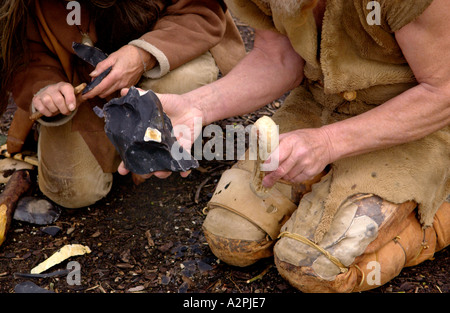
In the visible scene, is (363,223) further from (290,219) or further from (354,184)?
(290,219)

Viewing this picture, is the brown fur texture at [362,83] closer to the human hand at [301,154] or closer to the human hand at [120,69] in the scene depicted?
the human hand at [301,154]

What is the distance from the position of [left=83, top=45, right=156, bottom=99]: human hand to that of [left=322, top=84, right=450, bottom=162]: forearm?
1.08 m

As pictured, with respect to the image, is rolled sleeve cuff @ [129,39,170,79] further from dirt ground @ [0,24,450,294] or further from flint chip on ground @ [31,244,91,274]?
flint chip on ground @ [31,244,91,274]

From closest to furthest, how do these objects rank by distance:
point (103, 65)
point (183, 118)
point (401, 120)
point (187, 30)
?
point (401, 120), point (183, 118), point (103, 65), point (187, 30)

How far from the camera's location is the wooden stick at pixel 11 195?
2352 mm

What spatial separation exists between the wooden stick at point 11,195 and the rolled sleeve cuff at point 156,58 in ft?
2.87

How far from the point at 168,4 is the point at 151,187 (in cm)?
101

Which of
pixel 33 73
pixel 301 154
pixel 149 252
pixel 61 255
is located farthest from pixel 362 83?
pixel 33 73

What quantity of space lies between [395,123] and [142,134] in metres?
0.90

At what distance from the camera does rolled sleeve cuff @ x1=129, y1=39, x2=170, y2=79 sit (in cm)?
244

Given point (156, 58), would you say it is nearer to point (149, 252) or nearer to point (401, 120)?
point (149, 252)

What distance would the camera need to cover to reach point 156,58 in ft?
8.14

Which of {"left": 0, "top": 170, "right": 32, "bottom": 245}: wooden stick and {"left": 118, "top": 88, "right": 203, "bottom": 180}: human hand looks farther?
{"left": 0, "top": 170, "right": 32, "bottom": 245}: wooden stick

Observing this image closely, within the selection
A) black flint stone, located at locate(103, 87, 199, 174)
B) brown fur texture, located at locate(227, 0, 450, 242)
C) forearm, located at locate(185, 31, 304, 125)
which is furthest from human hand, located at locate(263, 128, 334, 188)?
forearm, located at locate(185, 31, 304, 125)
